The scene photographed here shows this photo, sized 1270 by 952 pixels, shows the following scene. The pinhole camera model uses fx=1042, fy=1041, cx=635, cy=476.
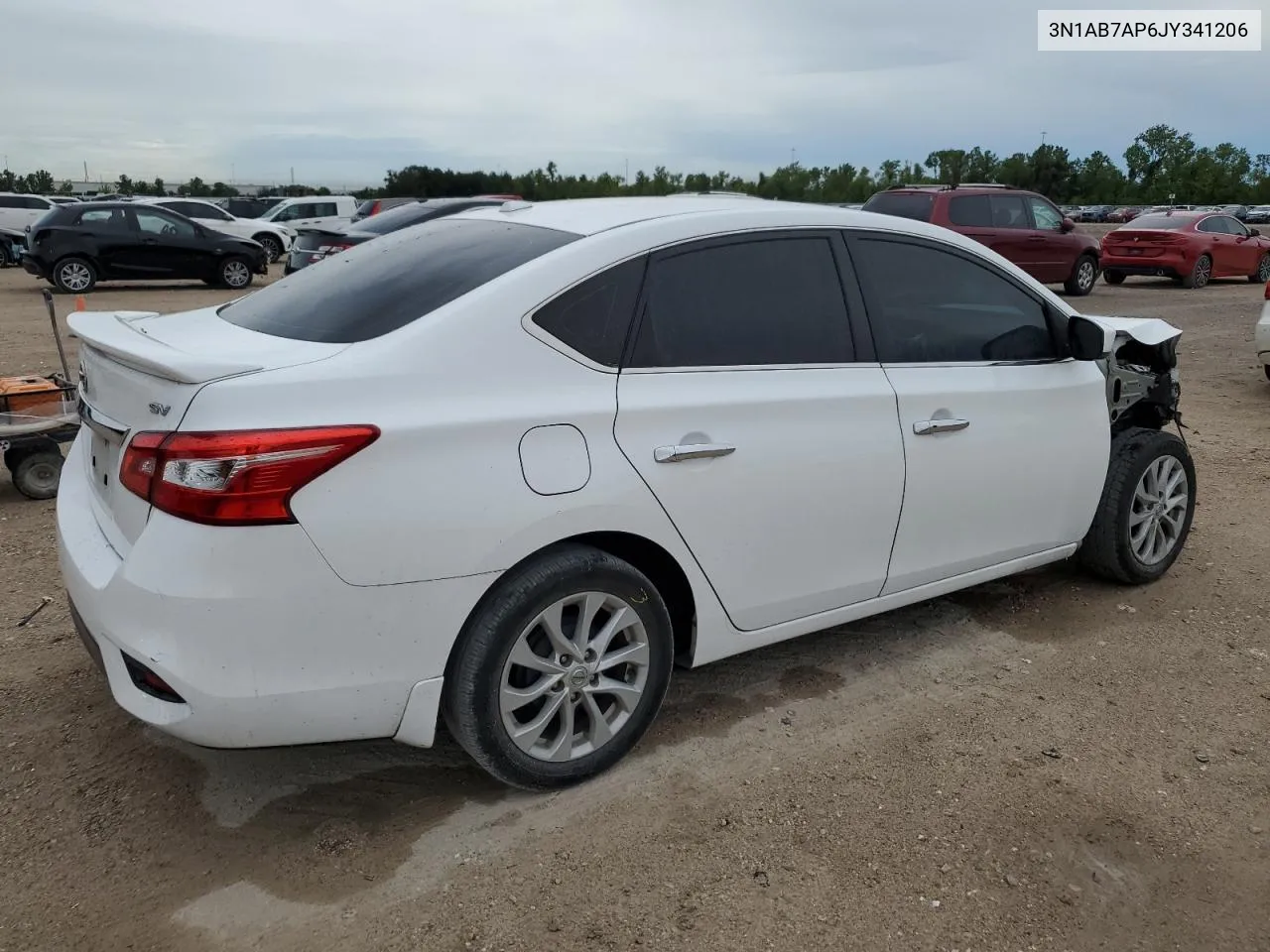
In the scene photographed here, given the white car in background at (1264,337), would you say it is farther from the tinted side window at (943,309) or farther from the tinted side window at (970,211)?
the tinted side window at (970,211)

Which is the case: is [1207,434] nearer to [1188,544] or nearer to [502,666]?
[1188,544]

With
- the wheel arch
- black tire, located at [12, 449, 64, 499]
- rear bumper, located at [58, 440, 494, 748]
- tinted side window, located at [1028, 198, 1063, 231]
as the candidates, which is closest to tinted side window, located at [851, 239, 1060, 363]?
the wheel arch

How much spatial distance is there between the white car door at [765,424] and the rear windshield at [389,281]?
47 cm

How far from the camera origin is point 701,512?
10.0 feet

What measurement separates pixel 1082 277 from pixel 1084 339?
15414 mm

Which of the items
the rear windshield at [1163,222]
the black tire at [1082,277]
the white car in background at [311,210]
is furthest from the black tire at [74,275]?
the rear windshield at [1163,222]

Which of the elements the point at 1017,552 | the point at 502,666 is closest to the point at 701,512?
the point at 502,666

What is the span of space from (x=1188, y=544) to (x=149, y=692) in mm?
4864

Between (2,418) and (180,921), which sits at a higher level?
(2,418)

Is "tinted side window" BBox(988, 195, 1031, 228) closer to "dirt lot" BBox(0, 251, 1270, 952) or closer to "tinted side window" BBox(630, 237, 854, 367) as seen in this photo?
"dirt lot" BBox(0, 251, 1270, 952)

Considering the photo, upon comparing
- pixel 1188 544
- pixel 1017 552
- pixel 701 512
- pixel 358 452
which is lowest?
pixel 1188 544

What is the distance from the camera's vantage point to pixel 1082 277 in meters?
18.0

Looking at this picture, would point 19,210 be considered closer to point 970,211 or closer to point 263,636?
point 970,211

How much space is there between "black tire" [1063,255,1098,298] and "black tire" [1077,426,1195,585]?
47.2 ft
